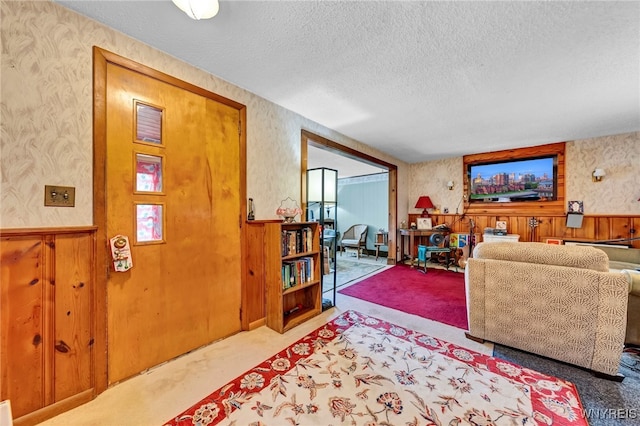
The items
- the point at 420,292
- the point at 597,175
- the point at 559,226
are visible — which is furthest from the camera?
the point at 559,226

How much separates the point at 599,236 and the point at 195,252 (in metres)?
5.71

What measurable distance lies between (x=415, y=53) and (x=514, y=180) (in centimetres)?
399

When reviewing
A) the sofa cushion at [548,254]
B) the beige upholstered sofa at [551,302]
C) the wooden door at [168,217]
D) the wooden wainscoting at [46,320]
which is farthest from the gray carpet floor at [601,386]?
the wooden wainscoting at [46,320]

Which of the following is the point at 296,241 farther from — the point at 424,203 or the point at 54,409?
the point at 424,203

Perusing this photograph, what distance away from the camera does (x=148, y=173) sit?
178cm

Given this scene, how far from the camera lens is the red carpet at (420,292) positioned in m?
2.77

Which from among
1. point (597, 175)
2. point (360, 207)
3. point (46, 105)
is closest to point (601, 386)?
point (597, 175)

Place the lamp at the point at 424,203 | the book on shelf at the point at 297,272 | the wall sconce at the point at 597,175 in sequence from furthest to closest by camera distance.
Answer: the lamp at the point at 424,203
the wall sconce at the point at 597,175
the book on shelf at the point at 297,272

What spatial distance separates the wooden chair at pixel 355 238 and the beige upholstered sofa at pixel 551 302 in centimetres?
420

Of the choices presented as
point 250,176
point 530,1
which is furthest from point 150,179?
point 530,1

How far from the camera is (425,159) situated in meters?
5.40

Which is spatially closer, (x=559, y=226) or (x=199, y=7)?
(x=199, y=7)

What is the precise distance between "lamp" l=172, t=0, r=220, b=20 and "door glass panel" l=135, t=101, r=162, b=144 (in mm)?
727

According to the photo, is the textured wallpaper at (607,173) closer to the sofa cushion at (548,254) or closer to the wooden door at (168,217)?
the sofa cushion at (548,254)
